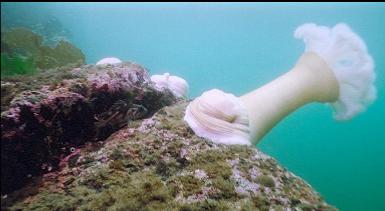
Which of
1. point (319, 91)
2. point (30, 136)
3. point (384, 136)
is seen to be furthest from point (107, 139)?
point (384, 136)

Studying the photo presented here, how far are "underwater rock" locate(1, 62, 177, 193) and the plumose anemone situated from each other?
33.4 inches

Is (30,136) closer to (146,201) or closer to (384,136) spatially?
(146,201)

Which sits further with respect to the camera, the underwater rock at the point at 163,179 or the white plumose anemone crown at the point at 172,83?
the white plumose anemone crown at the point at 172,83

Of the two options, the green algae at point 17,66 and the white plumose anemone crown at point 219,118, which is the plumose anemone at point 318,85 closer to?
the white plumose anemone crown at point 219,118

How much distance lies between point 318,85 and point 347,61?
560 millimetres

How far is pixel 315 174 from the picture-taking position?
7375 cm

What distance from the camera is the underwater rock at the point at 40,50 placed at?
16.5ft

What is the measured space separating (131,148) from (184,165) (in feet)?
1.81

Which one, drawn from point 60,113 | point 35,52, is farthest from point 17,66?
point 60,113

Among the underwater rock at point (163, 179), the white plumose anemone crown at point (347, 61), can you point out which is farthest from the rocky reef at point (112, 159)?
the white plumose anemone crown at point (347, 61)

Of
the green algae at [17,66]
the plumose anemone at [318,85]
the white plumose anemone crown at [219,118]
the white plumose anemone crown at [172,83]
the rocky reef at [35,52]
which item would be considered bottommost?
the green algae at [17,66]

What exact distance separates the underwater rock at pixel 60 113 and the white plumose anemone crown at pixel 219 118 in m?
0.67

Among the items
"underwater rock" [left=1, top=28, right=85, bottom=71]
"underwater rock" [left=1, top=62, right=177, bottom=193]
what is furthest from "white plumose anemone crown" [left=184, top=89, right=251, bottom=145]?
"underwater rock" [left=1, top=28, right=85, bottom=71]

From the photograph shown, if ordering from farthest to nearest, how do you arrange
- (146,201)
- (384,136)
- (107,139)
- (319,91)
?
(384,136) → (319,91) → (107,139) → (146,201)
